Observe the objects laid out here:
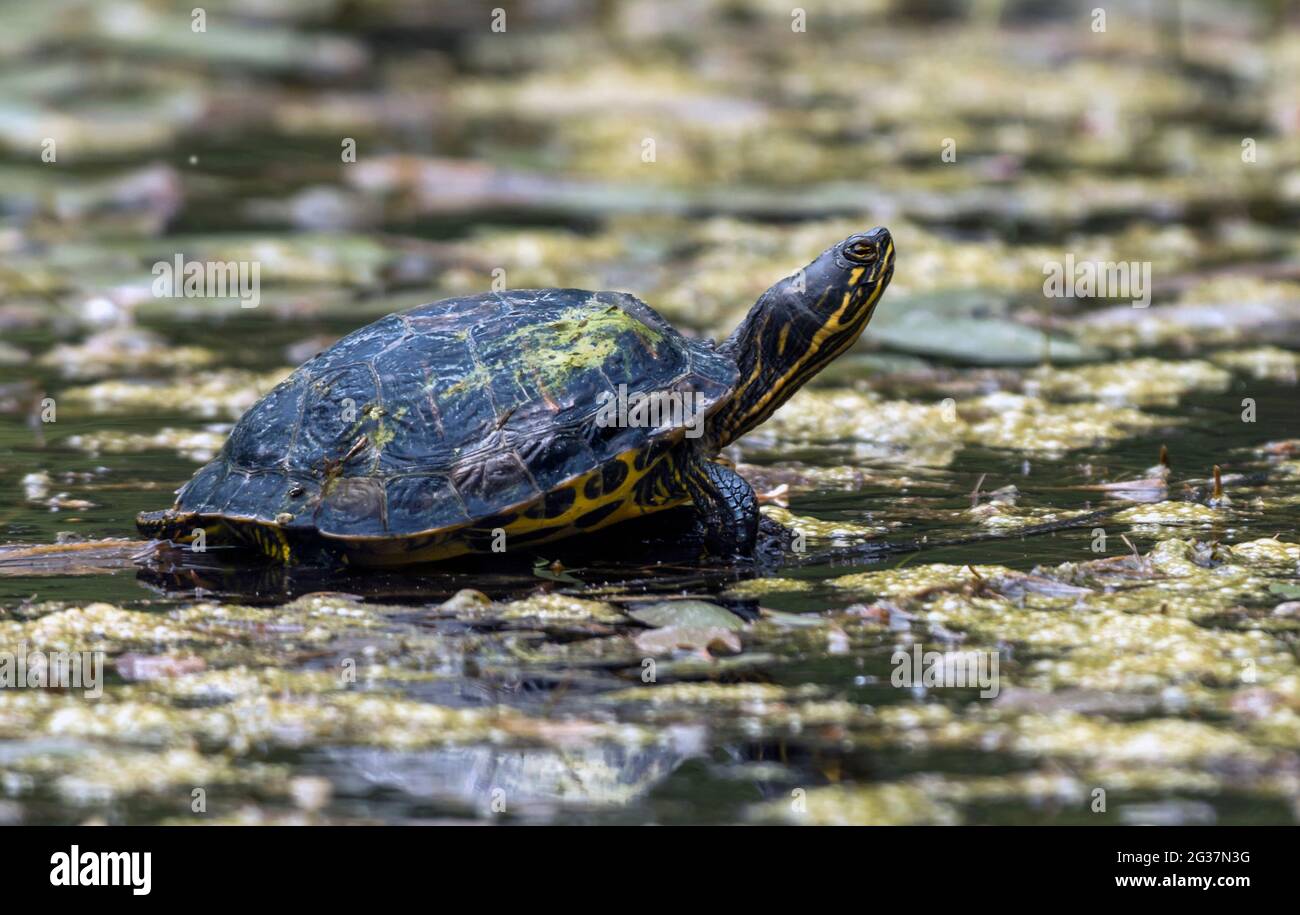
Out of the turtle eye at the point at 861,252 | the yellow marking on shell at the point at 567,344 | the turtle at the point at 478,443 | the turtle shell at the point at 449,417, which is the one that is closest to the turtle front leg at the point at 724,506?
the turtle at the point at 478,443


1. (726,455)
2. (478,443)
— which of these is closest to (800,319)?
(726,455)

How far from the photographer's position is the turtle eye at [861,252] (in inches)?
209

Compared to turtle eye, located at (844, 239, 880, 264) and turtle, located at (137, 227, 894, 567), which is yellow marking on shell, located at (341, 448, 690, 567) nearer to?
turtle, located at (137, 227, 894, 567)

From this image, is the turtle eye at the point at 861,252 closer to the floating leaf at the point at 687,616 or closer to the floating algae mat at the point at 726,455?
the floating algae mat at the point at 726,455

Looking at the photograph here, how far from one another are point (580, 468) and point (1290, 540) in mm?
2078

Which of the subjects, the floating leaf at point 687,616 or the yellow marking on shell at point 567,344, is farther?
the yellow marking on shell at point 567,344

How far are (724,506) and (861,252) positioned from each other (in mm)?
1046

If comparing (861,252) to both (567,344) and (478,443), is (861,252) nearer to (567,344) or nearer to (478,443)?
(567,344)

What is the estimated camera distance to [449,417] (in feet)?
15.7

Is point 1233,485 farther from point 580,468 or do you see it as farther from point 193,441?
point 193,441

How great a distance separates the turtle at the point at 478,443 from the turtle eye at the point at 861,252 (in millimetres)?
566

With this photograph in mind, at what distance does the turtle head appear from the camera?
5.30 meters

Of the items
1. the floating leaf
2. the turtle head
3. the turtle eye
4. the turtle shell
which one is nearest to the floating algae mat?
the floating leaf
